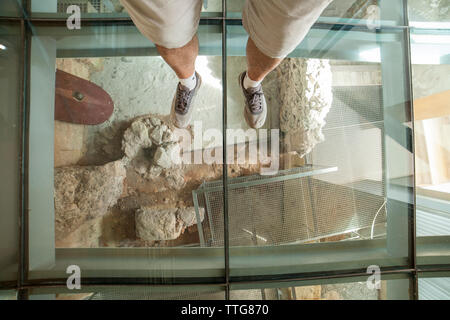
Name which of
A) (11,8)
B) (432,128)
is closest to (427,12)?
(432,128)

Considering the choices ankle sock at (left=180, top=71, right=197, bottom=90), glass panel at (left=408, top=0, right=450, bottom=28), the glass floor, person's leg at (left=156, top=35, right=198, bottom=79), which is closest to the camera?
person's leg at (left=156, top=35, right=198, bottom=79)

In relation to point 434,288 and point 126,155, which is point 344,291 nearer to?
point 434,288

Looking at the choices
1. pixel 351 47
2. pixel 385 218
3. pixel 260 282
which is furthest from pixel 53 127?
pixel 385 218

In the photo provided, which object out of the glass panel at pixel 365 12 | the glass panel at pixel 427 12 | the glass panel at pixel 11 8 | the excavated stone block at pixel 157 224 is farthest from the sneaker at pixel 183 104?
the glass panel at pixel 427 12

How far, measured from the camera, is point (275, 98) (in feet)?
4.14

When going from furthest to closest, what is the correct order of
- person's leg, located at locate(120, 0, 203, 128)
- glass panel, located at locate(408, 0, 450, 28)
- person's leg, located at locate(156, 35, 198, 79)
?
glass panel, located at locate(408, 0, 450, 28), person's leg, located at locate(156, 35, 198, 79), person's leg, located at locate(120, 0, 203, 128)

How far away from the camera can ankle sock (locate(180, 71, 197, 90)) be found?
38.5 inches

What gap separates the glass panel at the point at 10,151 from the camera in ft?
3.86

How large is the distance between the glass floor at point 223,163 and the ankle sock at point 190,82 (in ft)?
0.56

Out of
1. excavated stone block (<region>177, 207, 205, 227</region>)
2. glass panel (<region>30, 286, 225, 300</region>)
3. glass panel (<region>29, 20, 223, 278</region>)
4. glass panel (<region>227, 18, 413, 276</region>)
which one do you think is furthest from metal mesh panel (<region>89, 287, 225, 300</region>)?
excavated stone block (<region>177, 207, 205, 227</region>)

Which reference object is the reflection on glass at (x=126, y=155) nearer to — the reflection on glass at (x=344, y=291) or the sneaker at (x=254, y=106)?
the sneaker at (x=254, y=106)

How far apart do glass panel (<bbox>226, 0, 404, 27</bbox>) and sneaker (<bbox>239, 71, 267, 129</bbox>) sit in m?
0.67

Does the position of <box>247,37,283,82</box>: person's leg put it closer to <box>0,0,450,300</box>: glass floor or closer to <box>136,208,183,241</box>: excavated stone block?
<box>0,0,450,300</box>: glass floor
